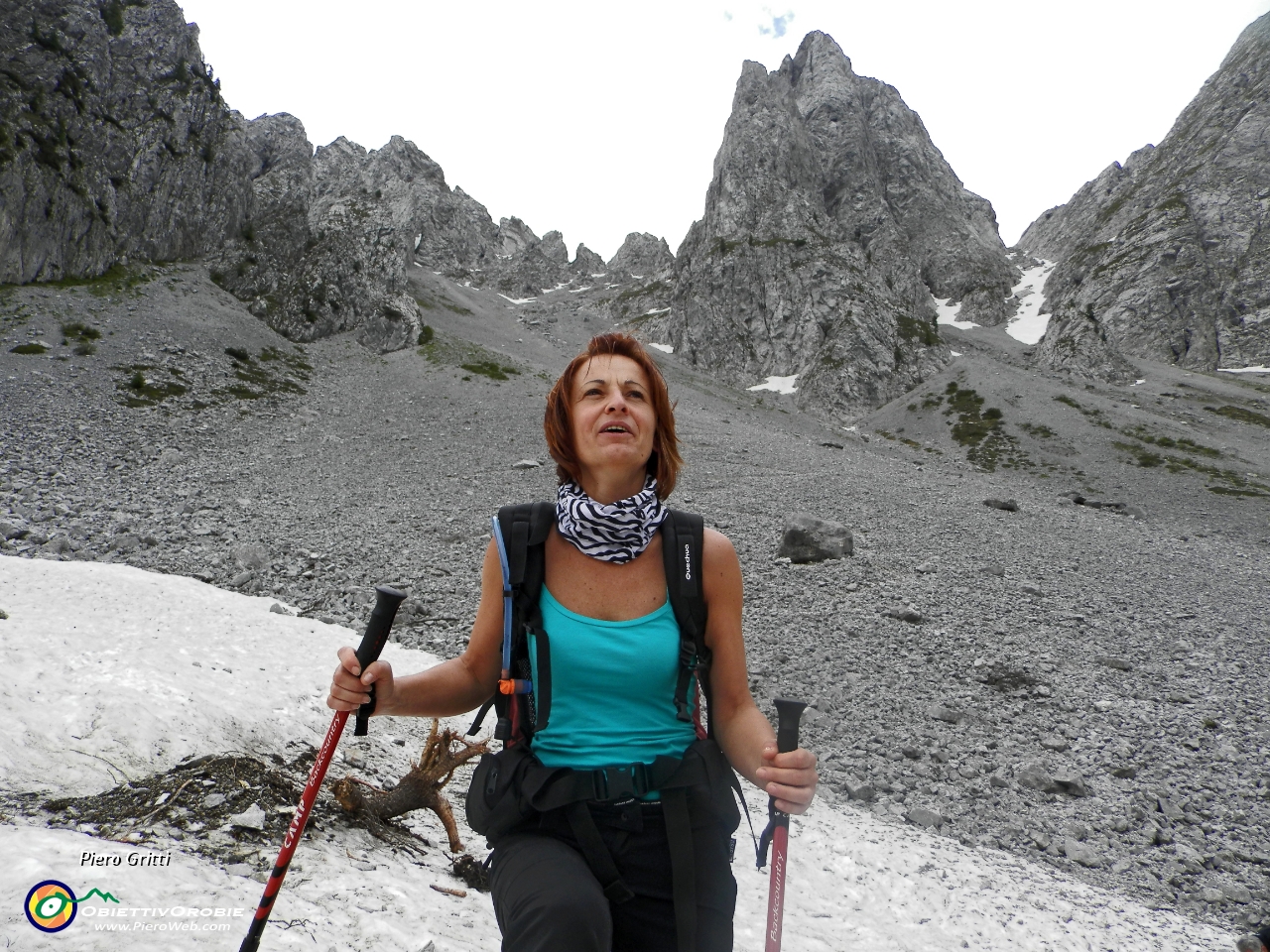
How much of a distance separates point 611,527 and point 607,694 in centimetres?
81

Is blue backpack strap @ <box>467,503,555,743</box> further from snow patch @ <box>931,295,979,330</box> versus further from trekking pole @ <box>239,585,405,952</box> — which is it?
snow patch @ <box>931,295,979,330</box>

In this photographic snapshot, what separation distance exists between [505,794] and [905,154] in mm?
177492

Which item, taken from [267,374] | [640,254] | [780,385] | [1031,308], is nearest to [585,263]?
[640,254]

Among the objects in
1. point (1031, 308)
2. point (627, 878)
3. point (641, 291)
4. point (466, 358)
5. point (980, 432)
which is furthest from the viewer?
point (641, 291)

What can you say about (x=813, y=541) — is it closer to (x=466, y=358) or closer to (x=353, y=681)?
(x=353, y=681)

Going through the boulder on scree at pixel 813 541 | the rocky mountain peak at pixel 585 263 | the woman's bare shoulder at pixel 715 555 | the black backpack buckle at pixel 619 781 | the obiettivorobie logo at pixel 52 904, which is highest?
the rocky mountain peak at pixel 585 263

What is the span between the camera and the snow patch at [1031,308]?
137 meters

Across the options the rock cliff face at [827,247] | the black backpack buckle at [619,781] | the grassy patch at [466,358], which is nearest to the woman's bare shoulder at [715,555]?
the black backpack buckle at [619,781]

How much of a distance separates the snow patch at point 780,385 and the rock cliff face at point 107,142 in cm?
7675

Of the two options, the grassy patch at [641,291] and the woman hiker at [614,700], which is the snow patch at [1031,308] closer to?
the grassy patch at [641,291]

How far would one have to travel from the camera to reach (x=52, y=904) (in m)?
3.10

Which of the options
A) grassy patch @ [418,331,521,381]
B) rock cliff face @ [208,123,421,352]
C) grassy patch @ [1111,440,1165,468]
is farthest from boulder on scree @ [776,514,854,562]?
grassy patch @ [1111,440,1165,468]
